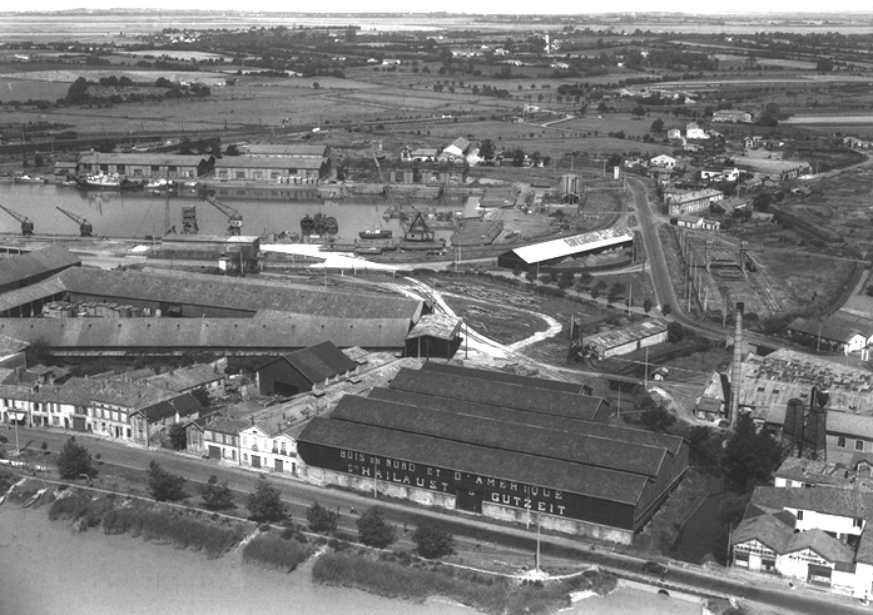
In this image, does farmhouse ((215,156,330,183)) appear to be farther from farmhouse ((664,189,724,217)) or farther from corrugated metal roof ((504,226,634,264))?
corrugated metal roof ((504,226,634,264))

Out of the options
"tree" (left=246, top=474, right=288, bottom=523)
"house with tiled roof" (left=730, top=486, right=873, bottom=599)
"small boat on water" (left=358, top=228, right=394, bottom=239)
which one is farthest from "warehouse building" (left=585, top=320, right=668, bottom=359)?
"small boat on water" (left=358, top=228, right=394, bottom=239)

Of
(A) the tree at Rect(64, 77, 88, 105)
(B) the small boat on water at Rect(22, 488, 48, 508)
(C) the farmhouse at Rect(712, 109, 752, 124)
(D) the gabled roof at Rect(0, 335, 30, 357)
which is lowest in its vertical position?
(B) the small boat on water at Rect(22, 488, 48, 508)

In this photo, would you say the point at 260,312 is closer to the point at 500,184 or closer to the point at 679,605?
the point at 679,605

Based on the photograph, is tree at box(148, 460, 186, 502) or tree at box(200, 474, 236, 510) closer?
tree at box(200, 474, 236, 510)

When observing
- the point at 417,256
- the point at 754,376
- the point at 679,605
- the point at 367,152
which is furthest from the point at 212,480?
the point at 367,152

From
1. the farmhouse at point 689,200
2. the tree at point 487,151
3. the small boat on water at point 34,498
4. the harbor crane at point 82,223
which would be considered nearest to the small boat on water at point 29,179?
the harbor crane at point 82,223

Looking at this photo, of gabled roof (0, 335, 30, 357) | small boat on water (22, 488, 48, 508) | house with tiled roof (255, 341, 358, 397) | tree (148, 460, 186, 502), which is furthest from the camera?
gabled roof (0, 335, 30, 357)
